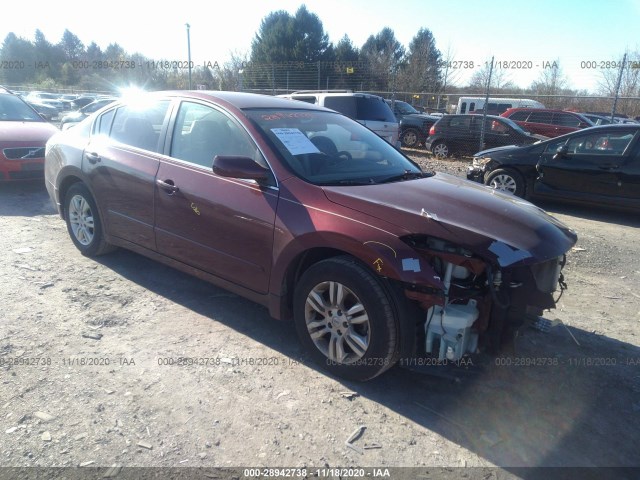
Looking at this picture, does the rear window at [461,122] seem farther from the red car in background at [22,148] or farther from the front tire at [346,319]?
the front tire at [346,319]

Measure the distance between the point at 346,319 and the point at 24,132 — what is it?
287 inches

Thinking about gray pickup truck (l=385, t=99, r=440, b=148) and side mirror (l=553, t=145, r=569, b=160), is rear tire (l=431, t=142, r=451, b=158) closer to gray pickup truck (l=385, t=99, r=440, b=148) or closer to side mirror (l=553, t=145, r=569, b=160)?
gray pickup truck (l=385, t=99, r=440, b=148)

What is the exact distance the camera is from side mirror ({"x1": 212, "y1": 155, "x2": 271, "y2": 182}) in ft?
10.5

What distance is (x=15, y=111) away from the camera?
28.8 ft

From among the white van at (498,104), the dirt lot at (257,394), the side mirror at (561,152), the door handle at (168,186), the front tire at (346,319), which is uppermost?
the white van at (498,104)

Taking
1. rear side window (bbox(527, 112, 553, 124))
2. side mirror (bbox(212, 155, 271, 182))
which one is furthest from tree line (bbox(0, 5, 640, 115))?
side mirror (bbox(212, 155, 271, 182))

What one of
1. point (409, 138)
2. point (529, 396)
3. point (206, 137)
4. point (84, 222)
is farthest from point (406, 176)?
point (409, 138)

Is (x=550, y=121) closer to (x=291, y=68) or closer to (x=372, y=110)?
(x=372, y=110)

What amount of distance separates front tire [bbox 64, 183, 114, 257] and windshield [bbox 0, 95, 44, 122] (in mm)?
4754

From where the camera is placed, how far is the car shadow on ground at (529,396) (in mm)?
2586

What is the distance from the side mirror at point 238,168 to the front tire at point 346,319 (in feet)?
2.44

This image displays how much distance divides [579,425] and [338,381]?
1.42 meters

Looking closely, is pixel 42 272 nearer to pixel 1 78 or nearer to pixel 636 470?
pixel 636 470

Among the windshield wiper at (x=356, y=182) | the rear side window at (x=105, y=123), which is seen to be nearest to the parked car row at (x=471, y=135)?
the rear side window at (x=105, y=123)
